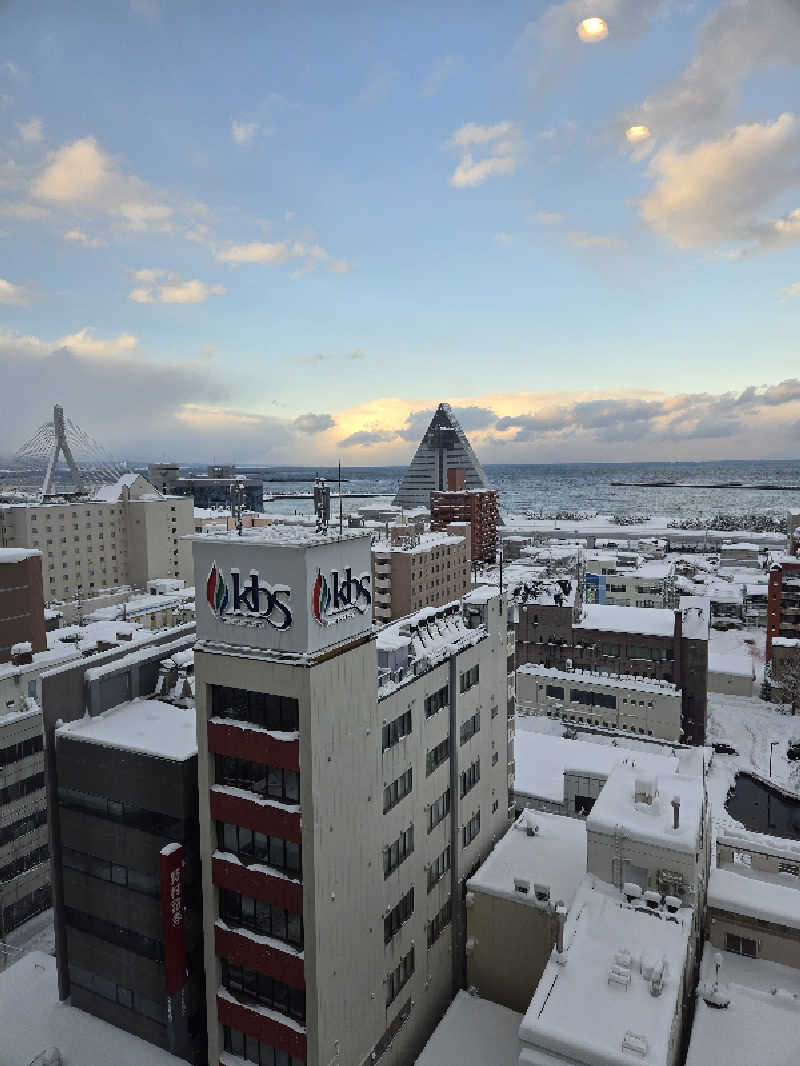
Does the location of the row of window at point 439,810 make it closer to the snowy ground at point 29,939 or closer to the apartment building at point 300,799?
the apartment building at point 300,799

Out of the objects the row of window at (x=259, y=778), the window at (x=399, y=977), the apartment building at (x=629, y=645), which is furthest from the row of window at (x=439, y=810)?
the apartment building at (x=629, y=645)

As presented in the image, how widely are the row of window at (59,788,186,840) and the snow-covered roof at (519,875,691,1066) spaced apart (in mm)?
10878

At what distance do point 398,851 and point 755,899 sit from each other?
43.0 ft

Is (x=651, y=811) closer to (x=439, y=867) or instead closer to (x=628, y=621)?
(x=439, y=867)

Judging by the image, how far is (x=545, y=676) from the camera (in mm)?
59375

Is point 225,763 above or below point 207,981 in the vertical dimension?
above

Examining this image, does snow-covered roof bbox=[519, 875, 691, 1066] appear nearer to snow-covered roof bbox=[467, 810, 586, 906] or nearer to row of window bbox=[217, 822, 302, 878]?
snow-covered roof bbox=[467, 810, 586, 906]

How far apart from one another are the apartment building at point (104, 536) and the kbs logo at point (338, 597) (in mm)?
79153

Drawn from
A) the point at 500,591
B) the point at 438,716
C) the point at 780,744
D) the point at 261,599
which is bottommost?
the point at 780,744

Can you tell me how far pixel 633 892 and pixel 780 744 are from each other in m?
43.7

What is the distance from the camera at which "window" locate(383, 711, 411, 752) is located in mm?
20766

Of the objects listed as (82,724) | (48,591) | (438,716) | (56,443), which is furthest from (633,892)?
(56,443)

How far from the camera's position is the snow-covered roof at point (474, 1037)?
67.9 ft

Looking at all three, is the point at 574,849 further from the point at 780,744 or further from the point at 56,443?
the point at 56,443
